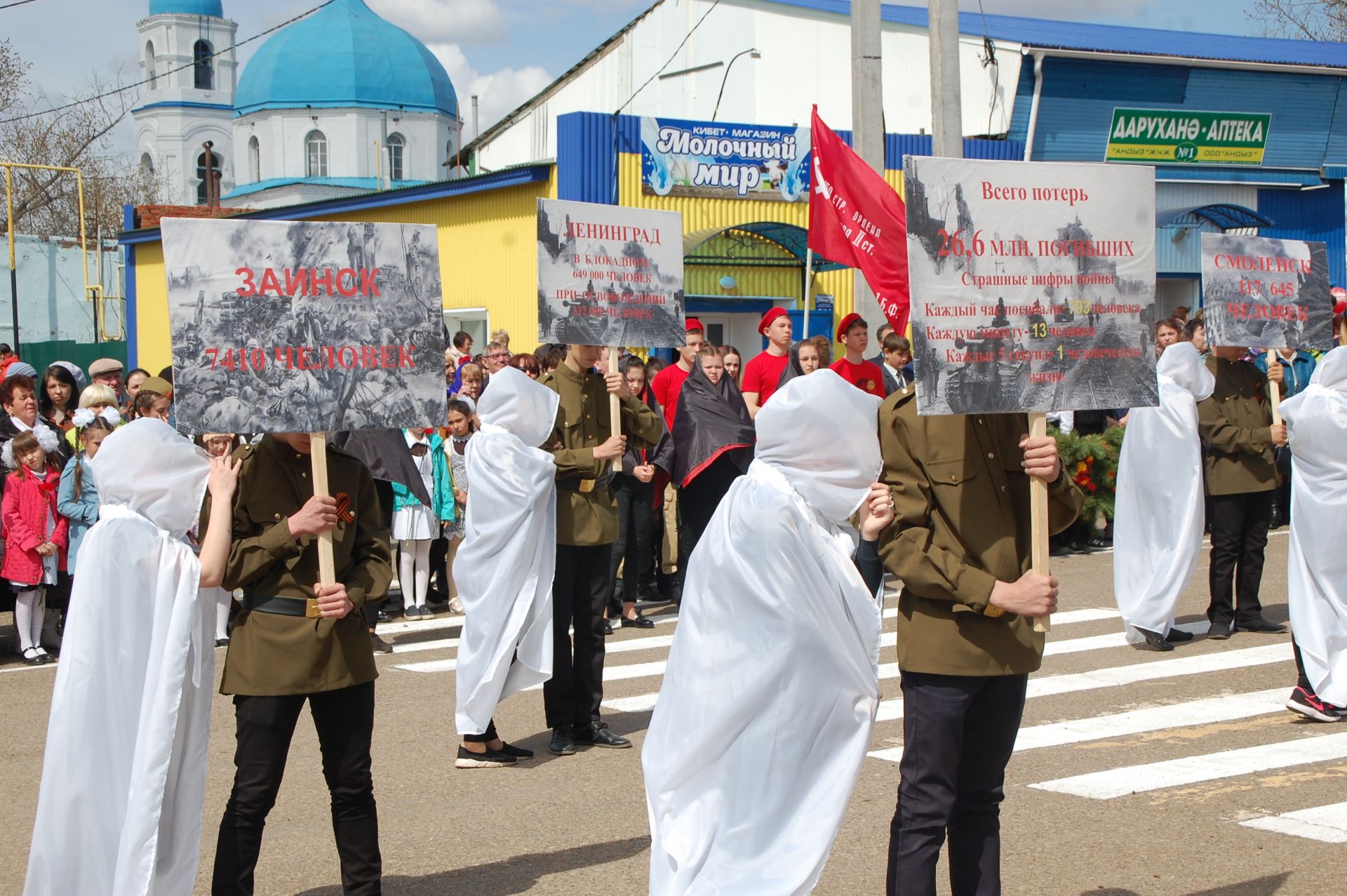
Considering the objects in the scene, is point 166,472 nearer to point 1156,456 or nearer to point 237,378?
point 237,378

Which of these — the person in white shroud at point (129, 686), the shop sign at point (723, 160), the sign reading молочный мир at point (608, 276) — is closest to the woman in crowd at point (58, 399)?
the sign reading молочный мир at point (608, 276)

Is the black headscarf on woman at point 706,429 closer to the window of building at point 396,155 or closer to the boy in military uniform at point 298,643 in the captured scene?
the boy in military uniform at point 298,643

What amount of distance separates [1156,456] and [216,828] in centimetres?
636

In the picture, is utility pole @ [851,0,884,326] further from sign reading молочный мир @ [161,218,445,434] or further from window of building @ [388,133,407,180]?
window of building @ [388,133,407,180]

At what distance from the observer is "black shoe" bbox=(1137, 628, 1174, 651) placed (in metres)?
9.91

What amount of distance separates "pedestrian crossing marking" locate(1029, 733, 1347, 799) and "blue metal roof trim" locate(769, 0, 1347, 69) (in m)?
20.8

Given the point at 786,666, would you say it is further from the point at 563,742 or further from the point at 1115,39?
the point at 1115,39

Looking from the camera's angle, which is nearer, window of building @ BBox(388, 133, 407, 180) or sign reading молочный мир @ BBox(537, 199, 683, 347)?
sign reading молочный мир @ BBox(537, 199, 683, 347)

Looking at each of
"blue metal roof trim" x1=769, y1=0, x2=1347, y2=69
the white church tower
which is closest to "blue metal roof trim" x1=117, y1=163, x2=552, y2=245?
"blue metal roof trim" x1=769, y1=0, x2=1347, y2=69

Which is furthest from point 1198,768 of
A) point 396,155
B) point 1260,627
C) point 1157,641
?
point 396,155

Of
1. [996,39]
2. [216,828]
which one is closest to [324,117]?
[996,39]

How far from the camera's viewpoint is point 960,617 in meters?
4.36

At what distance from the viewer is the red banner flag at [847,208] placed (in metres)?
13.5

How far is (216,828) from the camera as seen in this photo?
6.36m
